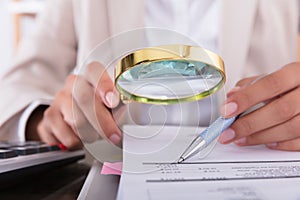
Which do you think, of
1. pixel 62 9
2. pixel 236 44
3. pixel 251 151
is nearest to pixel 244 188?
pixel 251 151

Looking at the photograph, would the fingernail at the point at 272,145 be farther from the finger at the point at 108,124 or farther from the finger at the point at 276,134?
the finger at the point at 108,124

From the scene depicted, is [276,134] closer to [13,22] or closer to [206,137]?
[206,137]

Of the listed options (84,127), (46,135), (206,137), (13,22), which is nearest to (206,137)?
(206,137)

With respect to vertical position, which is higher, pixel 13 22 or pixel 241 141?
pixel 13 22

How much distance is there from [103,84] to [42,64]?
36 cm

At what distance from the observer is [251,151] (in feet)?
0.98

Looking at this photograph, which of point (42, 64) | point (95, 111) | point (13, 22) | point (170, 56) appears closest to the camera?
point (170, 56)

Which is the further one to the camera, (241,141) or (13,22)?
(13,22)

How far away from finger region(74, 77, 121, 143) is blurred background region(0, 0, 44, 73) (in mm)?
1170

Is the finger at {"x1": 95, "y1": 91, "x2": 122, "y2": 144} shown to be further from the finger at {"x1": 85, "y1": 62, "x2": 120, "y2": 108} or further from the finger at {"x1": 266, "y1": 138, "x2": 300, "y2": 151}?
the finger at {"x1": 266, "y1": 138, "x2": 300, "y2": 151}

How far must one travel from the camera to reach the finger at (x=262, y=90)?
30 cm

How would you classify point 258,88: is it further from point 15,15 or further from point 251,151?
point 15,15

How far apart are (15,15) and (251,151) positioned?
1313 mm

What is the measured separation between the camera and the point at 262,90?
316 millimetres
